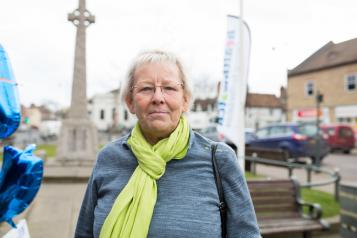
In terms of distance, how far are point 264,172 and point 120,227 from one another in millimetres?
10042

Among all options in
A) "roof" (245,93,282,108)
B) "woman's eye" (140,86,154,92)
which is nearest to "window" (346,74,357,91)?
"woman's eye" (140,86,154,92)

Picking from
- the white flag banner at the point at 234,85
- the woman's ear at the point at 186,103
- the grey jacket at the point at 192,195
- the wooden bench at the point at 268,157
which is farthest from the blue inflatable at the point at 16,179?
the wooden bench at the point at 268,157

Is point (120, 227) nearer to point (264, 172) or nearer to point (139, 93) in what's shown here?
point (139, 93)

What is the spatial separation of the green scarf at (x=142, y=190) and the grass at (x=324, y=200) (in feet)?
14.9

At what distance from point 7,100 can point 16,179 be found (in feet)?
1.85

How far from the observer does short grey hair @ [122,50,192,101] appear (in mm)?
1795

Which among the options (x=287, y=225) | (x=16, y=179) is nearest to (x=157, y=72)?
(x=16, y=179)

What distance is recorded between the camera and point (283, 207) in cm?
463

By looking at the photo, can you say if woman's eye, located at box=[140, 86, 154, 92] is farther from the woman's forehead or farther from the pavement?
the pavement

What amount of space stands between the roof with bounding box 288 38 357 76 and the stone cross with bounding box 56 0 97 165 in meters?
9.85

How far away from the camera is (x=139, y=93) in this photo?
1.78 m

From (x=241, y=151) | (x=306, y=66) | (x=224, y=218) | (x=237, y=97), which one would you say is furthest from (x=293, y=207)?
(x=224, y=218)

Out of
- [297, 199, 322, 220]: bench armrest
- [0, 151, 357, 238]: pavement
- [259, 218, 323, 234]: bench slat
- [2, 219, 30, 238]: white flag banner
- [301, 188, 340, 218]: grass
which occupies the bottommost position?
[301, 188, 340, 218]: grass

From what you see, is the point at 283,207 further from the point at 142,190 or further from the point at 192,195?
the point at 142,190
